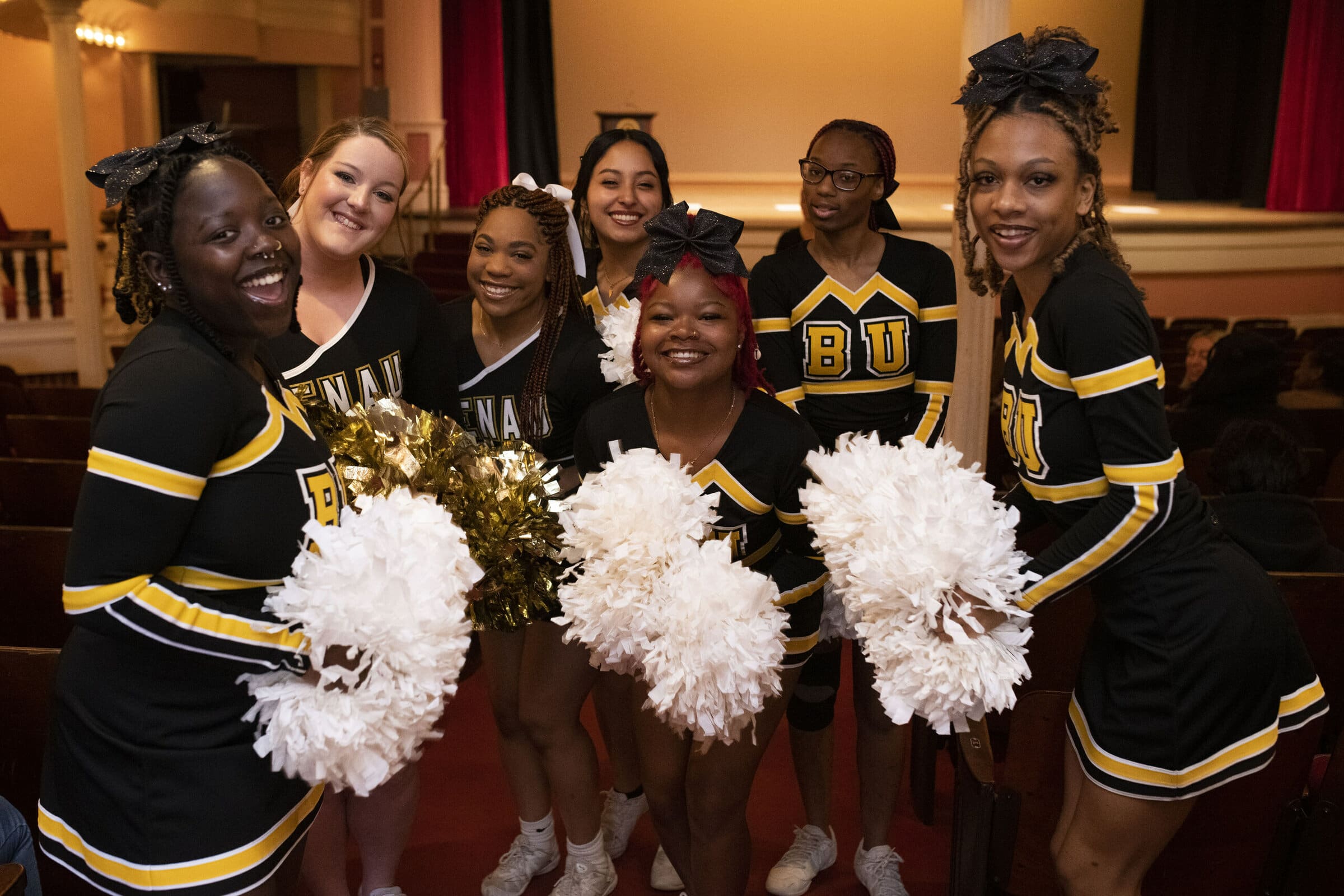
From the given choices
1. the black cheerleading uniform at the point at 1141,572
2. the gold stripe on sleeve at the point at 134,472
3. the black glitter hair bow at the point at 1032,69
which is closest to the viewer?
the gold stripe on sleeve at the point at 134,472

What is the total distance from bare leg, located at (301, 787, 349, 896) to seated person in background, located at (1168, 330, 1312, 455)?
9.47ft

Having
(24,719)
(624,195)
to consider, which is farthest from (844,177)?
(24,719)

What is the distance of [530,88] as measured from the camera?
13.4 m

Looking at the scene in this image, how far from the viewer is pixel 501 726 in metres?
2.72

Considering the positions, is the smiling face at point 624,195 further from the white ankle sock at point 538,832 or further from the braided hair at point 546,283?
the white ankle sock at point 538,832

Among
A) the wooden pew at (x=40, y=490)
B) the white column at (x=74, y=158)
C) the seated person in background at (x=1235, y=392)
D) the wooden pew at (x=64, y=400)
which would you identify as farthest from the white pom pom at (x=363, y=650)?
the white column at (x=74, y=158)

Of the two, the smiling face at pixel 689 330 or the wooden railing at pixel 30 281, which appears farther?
the wooden railing at pixel 30 281

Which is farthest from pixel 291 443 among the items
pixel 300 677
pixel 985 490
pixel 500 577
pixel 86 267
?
pixel 86 267

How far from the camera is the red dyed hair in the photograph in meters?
2.15

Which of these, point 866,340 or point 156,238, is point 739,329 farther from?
point 156,238

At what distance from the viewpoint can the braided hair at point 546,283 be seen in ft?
8.37

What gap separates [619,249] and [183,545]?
1.59 meters

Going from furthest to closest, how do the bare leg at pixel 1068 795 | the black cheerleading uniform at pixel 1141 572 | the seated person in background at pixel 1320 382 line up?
the seated person in background at pixel 1320 382 → the bare leg at pixel 1068 795 → the black cheerleading uniform at pixel 1141 572

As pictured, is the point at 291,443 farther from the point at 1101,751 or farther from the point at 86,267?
the point at 86,267
